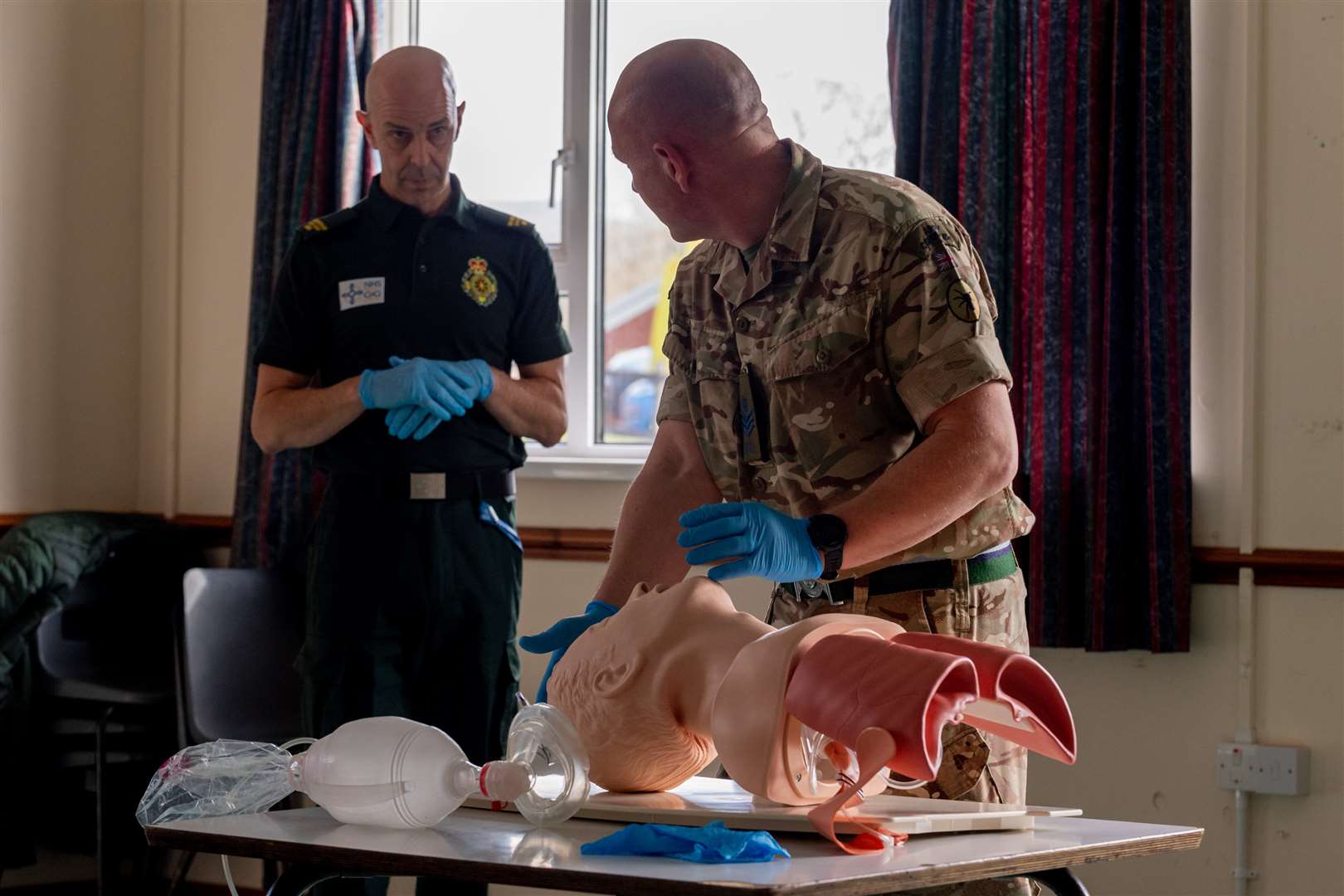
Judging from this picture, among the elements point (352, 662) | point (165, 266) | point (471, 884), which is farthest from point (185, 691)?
point (165, 266)

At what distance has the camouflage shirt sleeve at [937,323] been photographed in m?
1.58

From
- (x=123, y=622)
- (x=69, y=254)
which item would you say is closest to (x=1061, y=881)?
(x=123, y=622)

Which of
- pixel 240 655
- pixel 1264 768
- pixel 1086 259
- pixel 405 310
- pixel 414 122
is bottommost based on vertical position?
pixel 1264 768

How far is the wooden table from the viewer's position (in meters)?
1.07

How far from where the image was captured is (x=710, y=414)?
1.88m

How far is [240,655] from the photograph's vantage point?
330cm

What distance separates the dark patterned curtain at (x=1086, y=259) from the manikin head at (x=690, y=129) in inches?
46.3

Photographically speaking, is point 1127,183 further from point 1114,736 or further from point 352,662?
point 352,662

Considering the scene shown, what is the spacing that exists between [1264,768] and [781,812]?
171 cm

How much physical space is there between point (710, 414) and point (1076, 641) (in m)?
1.22

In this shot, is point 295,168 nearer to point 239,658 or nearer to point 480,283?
point 480,283

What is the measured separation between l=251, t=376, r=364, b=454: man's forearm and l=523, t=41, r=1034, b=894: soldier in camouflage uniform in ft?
3.21

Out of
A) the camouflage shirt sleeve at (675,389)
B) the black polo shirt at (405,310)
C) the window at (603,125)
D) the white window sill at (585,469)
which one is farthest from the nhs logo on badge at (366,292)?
the camouflage shirt sleeve at (675,389)

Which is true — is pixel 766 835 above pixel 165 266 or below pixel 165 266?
below
